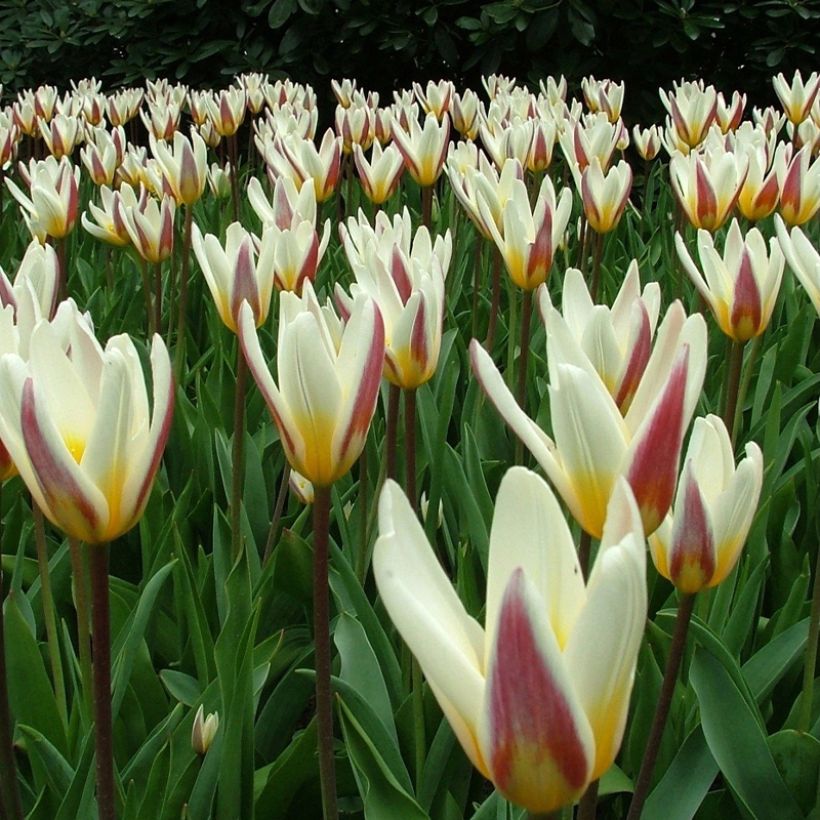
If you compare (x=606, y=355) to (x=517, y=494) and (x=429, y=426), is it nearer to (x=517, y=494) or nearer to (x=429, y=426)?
(x=517, y=494)

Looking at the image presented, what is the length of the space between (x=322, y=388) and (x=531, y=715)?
0.42 meters

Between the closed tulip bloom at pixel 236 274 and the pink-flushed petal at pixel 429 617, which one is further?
the closed tulip bloom at pixel 236 274

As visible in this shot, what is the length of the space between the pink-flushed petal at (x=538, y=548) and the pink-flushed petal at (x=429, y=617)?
0.02 metres

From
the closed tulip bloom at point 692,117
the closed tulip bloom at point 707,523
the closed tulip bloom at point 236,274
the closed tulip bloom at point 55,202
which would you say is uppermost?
the closed tulip bloom at point 692,117

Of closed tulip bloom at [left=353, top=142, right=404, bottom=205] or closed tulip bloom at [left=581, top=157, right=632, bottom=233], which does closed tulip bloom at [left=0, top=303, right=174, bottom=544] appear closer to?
closed tulip bloom at [left=581, top=157, right=632, bottom=233]

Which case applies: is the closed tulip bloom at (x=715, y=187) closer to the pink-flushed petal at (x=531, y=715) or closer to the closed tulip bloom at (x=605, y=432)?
the closed tulip bloom at (x=605, y=432)

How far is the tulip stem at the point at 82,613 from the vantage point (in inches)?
43.0

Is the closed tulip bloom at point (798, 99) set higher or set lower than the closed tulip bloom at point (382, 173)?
higher

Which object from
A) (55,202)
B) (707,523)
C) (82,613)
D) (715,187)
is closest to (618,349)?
(707,523)

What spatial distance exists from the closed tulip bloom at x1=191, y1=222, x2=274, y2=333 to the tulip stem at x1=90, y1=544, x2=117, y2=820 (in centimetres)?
62

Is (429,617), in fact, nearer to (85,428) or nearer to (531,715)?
(531,715)

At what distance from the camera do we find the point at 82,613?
1.15 m

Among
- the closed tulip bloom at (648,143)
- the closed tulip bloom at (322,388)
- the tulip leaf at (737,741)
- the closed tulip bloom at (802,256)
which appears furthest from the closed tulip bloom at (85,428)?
the closed tulip bloom at (648,143)

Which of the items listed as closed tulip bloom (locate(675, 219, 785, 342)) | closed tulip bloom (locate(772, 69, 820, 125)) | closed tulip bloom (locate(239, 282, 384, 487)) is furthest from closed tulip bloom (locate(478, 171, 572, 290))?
closed tulip bloom (locate(772, 69, 820, 125))
